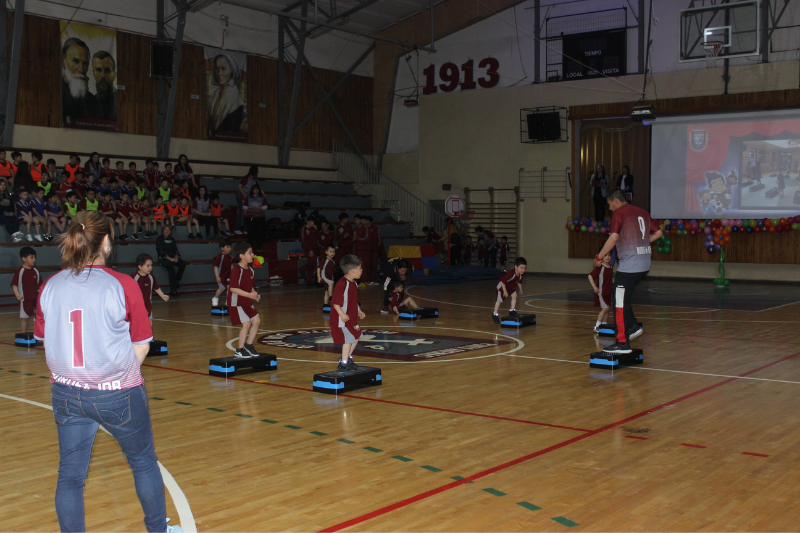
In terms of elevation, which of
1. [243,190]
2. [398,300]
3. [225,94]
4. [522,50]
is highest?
[522,50]

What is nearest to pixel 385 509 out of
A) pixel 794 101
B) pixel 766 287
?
pixel 766 287

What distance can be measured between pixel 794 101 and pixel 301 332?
1559 cm

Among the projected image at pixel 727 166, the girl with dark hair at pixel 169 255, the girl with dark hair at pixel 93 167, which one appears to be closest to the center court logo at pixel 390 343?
the girl with dark hair at pixel 169 255

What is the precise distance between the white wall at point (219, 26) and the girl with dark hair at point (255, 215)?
5.81 metres

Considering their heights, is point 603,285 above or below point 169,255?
below

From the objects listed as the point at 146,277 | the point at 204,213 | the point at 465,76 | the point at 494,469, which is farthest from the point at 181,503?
the point at 465,76

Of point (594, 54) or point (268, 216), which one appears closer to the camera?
point (268, 216)

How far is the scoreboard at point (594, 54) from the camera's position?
73.2ft

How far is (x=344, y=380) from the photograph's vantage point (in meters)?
7.16

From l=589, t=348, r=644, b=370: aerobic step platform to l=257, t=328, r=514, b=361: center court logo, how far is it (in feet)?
5.92

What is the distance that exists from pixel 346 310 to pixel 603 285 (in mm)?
5468

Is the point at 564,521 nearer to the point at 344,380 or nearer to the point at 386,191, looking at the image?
the point at 344,380

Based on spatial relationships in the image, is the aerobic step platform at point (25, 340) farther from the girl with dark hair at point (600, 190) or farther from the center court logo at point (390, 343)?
the girl with dark hair at point (600, 190)

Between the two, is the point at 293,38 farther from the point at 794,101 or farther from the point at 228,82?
the point at 794,101
